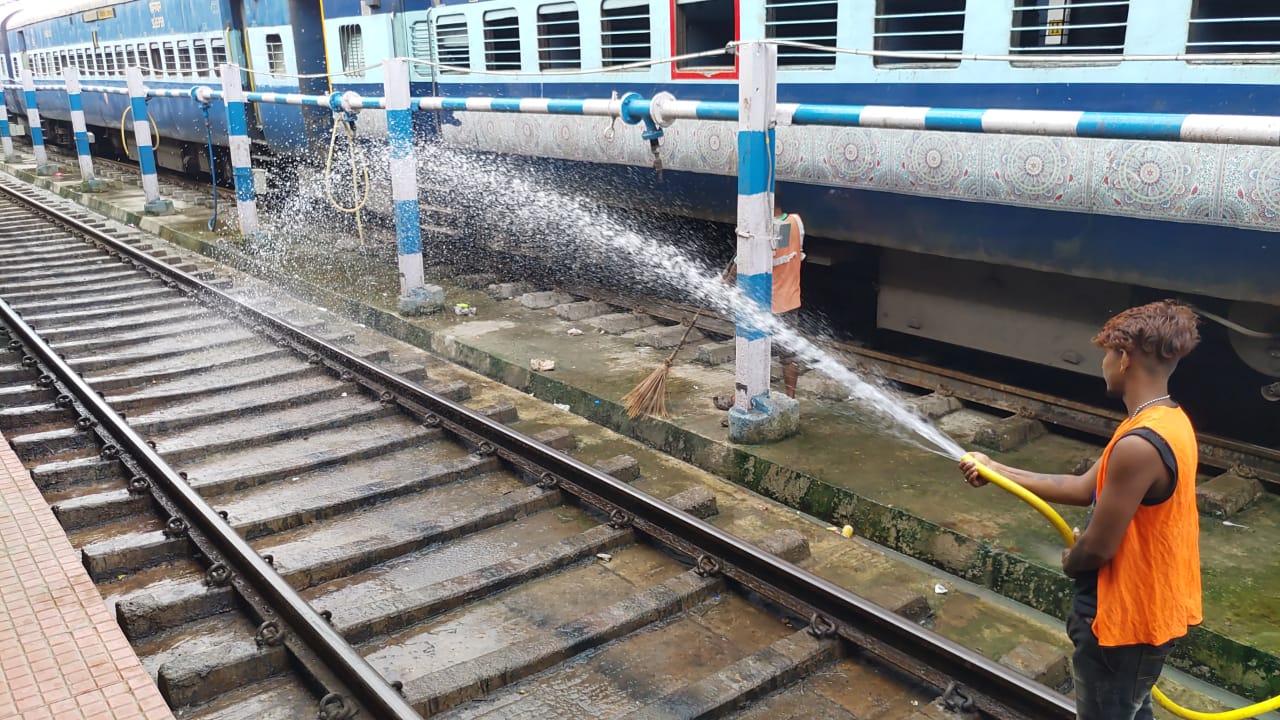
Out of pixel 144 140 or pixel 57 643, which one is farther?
pixel 144 140

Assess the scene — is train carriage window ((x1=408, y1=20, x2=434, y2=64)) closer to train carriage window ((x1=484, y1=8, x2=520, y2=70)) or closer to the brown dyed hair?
train carriage window ((x1=484, y1=8, x2=520, y2=70))

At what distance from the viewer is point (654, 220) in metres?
11.0

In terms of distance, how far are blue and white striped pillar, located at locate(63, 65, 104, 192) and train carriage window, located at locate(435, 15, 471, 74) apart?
390 inches

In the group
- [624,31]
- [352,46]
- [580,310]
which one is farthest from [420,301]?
[352,46]

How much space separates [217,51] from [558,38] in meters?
10.1

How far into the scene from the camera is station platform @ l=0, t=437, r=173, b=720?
3.54 m

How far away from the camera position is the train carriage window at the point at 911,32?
22.3 feet

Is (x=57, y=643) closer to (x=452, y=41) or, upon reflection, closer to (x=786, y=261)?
(x=786, y=261)

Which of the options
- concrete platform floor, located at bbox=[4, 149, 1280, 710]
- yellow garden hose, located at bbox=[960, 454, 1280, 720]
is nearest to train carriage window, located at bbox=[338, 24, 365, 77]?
concrete platform floor, located at bbox=[4, 149, 1280, 710]

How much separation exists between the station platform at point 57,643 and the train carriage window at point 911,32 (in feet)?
18.5

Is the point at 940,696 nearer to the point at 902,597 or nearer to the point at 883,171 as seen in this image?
the point at 902,597

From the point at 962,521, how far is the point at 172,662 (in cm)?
376

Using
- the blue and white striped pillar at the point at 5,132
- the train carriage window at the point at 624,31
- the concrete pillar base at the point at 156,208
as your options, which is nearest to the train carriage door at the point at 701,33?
the train carriage window at the point at 624,31

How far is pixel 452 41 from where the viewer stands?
11586mm
